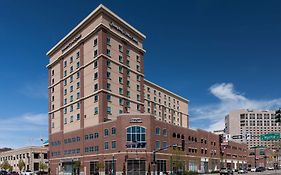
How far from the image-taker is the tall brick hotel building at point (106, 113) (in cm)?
9644

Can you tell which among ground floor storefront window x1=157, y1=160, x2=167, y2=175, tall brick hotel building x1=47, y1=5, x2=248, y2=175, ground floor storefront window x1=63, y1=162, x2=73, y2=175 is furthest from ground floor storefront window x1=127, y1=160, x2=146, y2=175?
ground floor storefront window x1=63, y1=162, x2=73, y2=175

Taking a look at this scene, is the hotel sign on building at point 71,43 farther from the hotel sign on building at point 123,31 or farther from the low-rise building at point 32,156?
the low-rise building at point 32,156

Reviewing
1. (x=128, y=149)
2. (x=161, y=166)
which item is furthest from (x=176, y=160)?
(x=128, y=149)

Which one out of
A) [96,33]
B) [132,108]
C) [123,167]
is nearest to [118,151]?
[123,167]

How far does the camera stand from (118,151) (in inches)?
3799

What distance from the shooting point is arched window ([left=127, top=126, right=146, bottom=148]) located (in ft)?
314

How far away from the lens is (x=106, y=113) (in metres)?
105

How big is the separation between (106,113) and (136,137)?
1344 cm

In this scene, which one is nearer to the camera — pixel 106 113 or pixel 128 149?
pixel 128 149

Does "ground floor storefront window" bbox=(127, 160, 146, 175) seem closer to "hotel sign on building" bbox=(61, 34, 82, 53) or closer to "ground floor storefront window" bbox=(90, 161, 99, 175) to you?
"ground floor storefront window" bbox=(90, 161, 99, 175)

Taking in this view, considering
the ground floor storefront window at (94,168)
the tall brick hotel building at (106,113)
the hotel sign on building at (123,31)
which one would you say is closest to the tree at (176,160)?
the tall brick hotel building at (106,113)

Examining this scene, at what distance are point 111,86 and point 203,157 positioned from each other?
1776 inches

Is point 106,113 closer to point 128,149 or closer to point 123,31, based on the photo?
point 128,149

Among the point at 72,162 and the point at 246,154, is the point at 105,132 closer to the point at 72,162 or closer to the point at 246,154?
the point at 72,162
